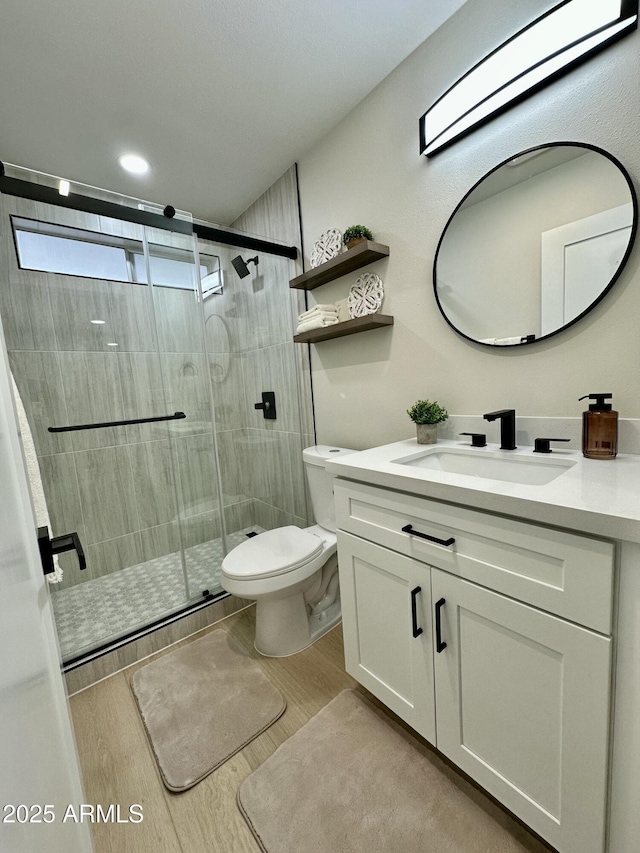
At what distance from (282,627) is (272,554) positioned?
0.33 meters

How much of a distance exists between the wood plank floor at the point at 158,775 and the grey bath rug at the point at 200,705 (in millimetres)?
29

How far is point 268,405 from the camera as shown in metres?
2.45

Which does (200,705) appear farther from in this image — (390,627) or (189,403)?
(189,403)

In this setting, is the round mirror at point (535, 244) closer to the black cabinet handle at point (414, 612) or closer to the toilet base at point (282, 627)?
the black cabinet handle at point (414, 612)

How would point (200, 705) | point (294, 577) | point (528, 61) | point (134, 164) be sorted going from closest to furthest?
point (528, 61) → point (200, 705) → point (294, 577) → point (134, 164)

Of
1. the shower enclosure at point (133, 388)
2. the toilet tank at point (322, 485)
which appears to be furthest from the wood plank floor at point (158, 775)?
the toilet tank at point (322, 485)

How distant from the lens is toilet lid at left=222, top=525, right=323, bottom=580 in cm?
151

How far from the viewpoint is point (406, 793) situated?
106 cm

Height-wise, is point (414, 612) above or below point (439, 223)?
below

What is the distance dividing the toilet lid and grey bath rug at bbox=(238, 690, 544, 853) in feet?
1.83

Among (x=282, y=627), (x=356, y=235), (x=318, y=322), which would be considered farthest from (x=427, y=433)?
(x=282, y=627)

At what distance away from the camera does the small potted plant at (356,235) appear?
1.63 metres

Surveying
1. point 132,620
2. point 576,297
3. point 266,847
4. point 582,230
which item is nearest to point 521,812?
point 266,847

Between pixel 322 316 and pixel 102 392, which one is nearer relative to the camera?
pixel 322 316
